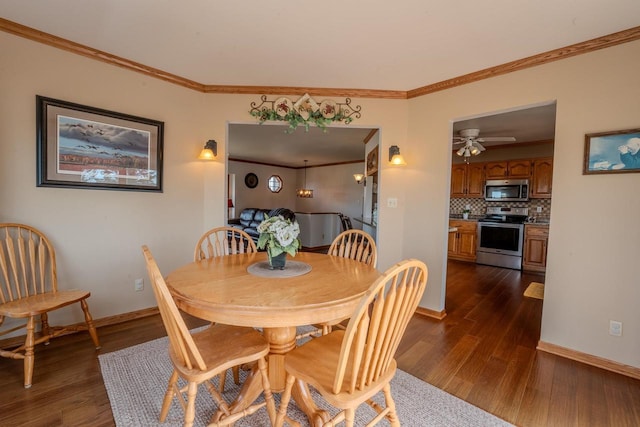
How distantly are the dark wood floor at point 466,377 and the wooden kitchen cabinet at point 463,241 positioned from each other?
273cm

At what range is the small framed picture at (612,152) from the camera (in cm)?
204

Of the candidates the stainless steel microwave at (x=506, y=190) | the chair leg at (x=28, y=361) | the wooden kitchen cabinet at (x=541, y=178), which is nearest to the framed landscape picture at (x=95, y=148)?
the chair leg at (x=28, y=361)

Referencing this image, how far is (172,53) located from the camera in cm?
249

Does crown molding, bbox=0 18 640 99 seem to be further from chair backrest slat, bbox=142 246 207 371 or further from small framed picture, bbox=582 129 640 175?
chair backrest slat, bbox=142 246 207 371

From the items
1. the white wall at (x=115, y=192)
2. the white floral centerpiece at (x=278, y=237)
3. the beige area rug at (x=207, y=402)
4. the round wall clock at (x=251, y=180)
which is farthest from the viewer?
the round wall clock at (x=251, y=180)

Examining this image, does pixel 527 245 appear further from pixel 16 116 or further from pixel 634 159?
pixel 16 116

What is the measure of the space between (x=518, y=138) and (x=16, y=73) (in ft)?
20.7

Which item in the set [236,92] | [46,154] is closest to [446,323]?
[236,92]

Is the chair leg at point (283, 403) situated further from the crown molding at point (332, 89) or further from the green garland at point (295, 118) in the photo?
the crown molding at point (332, 89)

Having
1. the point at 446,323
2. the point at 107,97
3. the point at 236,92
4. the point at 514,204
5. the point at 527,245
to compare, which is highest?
the point at 236,92

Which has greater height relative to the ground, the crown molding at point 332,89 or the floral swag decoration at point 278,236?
the crown molding at point 332,89

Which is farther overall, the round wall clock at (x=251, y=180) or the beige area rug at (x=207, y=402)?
the round wall clock at (x=251, y=180)

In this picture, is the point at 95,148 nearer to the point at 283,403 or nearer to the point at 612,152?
the point at 283,403

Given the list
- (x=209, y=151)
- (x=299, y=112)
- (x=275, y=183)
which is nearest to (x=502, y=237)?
(x=299, y=112)
